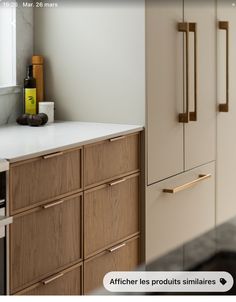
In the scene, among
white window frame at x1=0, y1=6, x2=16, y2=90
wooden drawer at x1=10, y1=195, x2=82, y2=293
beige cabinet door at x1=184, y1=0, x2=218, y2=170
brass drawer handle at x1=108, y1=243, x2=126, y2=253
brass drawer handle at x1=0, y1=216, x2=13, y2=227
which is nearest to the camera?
brass drawer handle at x1=0, y1=216, x2=13, y2=227

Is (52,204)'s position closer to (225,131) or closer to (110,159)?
(110,159)

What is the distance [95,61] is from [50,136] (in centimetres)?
34

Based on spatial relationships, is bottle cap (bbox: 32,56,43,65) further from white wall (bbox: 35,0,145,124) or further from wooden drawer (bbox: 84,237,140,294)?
wooden drawer (bbox: 84,237,140,294)

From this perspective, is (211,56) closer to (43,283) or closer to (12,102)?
(12,102)

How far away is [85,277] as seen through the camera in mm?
1762

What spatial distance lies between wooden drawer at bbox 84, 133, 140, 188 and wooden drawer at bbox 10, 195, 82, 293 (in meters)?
0.08

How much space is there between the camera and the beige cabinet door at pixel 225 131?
217 centimetres

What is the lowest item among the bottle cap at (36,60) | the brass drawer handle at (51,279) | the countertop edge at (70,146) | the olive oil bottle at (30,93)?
the brass drawer handle at (51,279)

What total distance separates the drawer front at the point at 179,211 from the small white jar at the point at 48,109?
1.10ft

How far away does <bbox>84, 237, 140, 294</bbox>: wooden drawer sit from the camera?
1777 millimetres

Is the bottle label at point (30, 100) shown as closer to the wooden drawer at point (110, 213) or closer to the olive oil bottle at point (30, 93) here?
the olive oil bottle at point (30, 93)

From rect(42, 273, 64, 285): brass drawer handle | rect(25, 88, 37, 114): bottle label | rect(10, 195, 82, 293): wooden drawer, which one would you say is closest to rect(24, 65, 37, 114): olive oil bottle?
rect(25, 88, 37, 114): bottle label

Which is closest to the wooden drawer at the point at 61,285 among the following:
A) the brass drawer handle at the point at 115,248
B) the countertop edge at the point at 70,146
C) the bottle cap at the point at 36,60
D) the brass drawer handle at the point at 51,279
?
the brass drawer handle at the point at 51,279
